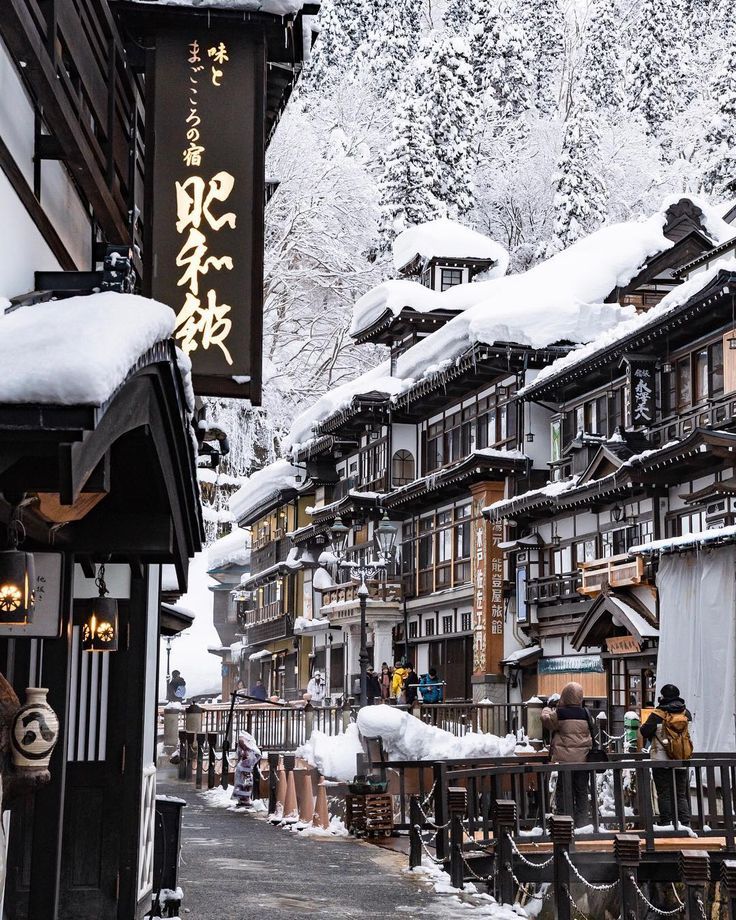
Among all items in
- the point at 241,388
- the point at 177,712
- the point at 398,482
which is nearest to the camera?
the point at 241,388

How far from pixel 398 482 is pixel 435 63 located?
105 ft

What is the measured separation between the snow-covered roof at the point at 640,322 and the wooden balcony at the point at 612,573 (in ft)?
17.7

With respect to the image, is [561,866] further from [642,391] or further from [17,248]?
[642,391]

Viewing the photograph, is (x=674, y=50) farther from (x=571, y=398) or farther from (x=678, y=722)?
(x=678, y=722)

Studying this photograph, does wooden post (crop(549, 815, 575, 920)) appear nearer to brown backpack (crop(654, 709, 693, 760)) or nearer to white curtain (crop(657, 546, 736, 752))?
brown backpack (crop(654, 709, 693, 760))

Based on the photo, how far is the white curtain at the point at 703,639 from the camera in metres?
26.2

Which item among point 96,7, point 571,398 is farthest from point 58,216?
point 571,398

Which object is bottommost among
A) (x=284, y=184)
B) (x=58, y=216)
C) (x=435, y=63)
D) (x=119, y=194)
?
(x=58, y=216)

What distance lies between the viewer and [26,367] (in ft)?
15.3

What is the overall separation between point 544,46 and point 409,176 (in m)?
23.2

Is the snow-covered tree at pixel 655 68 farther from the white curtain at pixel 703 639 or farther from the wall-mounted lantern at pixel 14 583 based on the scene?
the wall-mounted lantern at pixel 14 583

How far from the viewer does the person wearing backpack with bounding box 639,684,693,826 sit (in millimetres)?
17328

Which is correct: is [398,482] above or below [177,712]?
above

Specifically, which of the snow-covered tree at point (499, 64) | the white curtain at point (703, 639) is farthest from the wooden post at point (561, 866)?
the snow-covered tree at point (499, 64)
